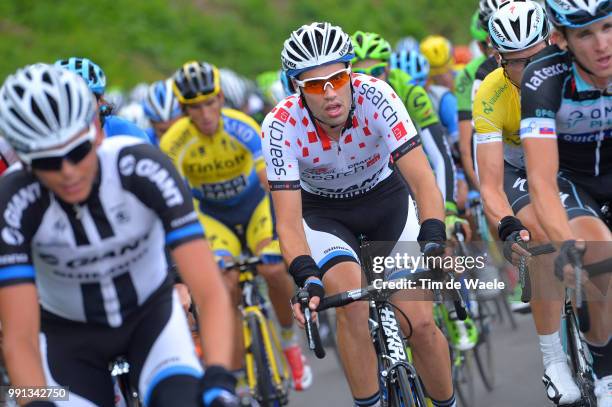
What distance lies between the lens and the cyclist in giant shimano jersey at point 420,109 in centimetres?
900

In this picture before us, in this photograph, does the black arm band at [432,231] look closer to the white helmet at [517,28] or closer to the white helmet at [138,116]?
the white helmet at [517,28]

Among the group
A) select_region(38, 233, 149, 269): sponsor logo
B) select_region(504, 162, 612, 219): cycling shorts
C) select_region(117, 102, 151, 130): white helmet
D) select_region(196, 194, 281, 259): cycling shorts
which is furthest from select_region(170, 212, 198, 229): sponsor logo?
select_region(117, 102, 151, 130): white helmet

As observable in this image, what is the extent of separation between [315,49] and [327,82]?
201 millimetres

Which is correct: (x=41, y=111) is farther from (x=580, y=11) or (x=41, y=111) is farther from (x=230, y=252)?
(x=230, y=252)

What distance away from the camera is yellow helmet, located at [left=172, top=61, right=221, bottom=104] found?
9.75 metres

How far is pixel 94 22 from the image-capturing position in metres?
33.9

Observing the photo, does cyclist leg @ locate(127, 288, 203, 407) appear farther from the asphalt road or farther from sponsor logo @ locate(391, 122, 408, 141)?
the asphalt road

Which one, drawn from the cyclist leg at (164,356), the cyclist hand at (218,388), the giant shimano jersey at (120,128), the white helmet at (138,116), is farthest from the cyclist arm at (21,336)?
the white helmet at (138,116)

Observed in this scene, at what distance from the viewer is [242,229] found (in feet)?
33.2

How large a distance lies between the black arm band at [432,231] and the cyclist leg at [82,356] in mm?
1800

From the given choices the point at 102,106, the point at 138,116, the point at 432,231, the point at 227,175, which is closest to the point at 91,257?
the point at 432,231

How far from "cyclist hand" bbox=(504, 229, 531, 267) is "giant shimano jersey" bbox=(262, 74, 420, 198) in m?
0.92

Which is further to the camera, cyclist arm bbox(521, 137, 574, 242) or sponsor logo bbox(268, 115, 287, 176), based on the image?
sponsor logo bbox(268, 115, 287, 176)

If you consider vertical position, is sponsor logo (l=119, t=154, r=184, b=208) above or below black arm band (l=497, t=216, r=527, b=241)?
above
